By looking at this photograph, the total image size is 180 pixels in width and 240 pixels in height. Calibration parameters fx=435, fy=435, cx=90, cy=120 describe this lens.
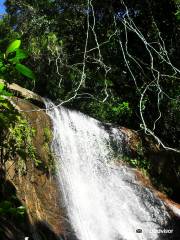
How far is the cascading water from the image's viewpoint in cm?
861

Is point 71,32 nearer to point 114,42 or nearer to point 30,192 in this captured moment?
point 114,42

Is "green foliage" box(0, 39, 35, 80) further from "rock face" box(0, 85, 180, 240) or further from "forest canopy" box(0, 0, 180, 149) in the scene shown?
"forest canopy" box(0, 0, 180, 149)

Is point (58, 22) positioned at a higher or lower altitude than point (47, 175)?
higher

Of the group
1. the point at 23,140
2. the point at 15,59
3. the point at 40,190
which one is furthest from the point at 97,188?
the point at 15,59

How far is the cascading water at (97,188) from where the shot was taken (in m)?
8.61

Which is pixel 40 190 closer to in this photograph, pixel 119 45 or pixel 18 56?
pixel 18 56

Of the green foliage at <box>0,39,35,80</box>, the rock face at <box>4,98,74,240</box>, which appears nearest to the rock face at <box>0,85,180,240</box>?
the rock face at <box>4,98,74,240</box>

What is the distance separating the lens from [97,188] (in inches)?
385

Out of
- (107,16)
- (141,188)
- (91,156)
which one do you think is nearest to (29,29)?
(107,16)

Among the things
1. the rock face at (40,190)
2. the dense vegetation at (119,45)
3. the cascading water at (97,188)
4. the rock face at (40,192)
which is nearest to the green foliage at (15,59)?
the rock face at (40,190)

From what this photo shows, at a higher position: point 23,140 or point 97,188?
point 23,140

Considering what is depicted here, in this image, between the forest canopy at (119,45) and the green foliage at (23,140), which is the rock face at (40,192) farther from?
the forest canopy at (119,45)

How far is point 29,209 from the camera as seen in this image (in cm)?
652

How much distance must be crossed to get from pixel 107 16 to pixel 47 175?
5557 mm
